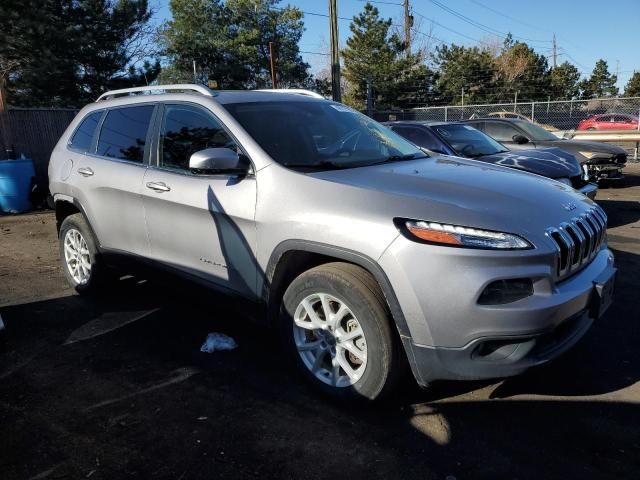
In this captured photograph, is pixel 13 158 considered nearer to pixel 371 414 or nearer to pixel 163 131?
pixel 163 131

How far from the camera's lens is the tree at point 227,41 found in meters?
37.1

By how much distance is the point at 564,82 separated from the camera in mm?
47562

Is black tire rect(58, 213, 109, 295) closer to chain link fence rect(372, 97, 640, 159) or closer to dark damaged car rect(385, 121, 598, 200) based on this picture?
dark damaged car rect(385, 121, 598, 200)

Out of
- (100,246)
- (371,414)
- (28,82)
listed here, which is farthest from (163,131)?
(28,82)

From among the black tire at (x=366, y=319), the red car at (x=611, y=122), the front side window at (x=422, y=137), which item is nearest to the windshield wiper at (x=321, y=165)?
the black tire at (x=366, y=319)

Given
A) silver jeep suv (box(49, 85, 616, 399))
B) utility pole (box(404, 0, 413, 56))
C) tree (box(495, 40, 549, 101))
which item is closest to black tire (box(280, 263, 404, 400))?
silver jeep suv (box(49, 85, 616, 399))

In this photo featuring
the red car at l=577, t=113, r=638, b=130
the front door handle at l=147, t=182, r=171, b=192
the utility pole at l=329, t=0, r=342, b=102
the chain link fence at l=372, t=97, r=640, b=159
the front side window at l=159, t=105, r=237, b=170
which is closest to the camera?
the front side window at l=159, t=105, r=237, b=170

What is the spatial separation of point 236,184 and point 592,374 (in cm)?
253

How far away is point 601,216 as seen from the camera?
336cm

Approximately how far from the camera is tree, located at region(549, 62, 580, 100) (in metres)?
47.0

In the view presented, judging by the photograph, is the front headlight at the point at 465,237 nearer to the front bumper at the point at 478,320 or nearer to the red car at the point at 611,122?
the front bumper at the point at 478,320

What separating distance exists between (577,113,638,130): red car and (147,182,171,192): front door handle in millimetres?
22896

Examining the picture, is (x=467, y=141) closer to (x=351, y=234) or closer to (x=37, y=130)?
(x=351, y=234)

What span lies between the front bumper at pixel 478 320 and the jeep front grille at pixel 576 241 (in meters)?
0.13
